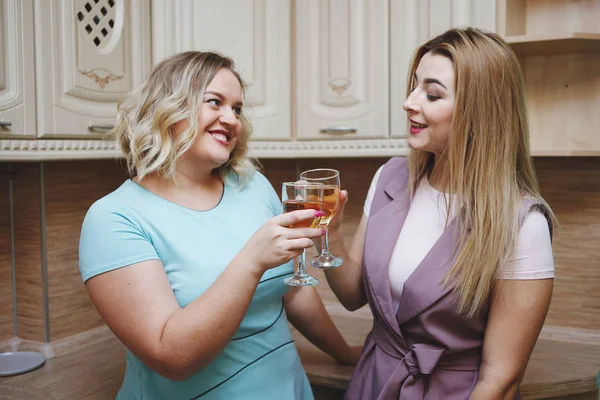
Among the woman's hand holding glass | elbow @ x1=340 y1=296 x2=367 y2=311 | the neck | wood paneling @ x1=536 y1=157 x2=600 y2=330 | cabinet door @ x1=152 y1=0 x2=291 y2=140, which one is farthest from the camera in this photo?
wood paneling @ x1=536 y1=157 x2=600 y2=330

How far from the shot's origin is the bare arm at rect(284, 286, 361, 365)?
5.02 ft

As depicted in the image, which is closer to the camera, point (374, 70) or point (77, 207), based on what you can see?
point (374, 70)

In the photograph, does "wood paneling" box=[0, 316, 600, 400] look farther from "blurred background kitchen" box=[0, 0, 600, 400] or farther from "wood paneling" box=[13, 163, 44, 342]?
"wood paneling" box=[13, 163, 44, 342]

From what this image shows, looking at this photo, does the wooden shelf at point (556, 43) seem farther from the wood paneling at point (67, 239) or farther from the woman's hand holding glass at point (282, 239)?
the wood paneling at point (67, 239)

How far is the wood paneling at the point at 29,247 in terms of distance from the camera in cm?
187

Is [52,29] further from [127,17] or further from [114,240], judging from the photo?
[114,240]

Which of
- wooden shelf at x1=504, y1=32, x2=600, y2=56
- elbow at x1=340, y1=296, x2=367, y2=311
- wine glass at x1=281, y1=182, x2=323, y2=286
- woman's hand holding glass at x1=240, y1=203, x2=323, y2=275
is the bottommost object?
elbow at x1=340, y1=296, x2=367, y2=311

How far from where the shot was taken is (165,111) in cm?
128

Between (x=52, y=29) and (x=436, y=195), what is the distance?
1.05 m

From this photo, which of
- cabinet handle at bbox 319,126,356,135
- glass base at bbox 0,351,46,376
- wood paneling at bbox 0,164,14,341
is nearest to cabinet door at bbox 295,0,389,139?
cabinet handle at bbox 319,126,356,135

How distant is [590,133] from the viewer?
1880mm

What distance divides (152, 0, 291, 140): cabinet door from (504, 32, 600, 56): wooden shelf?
2.30ft

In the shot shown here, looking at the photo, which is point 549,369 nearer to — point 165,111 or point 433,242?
point 433,242

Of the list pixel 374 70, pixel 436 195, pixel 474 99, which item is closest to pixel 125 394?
pixel 436 195
